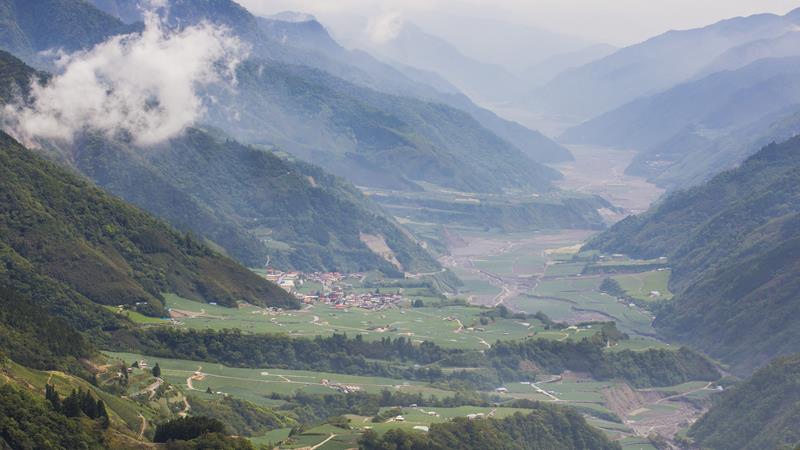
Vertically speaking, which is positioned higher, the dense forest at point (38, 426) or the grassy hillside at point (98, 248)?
the grassy hillside at point (98, 248)

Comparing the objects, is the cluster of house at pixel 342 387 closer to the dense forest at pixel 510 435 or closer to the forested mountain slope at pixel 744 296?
the dense forest at pixel 510 435

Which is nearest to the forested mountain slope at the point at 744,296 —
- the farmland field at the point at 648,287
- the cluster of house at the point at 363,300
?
the farmland field at the point at 648,287

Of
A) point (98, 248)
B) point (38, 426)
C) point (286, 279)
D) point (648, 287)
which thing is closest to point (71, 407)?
point (38, 426)

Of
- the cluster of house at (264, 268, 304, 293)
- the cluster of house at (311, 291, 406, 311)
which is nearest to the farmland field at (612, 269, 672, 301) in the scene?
the cluster of house at (311, 291, 406, 311)

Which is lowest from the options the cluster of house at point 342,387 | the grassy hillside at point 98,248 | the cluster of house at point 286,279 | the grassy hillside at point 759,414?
the grassy hillside at point 759,414

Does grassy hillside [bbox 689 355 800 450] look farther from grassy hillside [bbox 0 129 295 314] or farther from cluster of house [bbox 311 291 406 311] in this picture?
grassy hillside [bbox 0 129 295 314]

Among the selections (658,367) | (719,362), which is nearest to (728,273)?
(719,362)

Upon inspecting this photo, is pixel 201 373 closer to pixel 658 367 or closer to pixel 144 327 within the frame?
pixel 144 327
